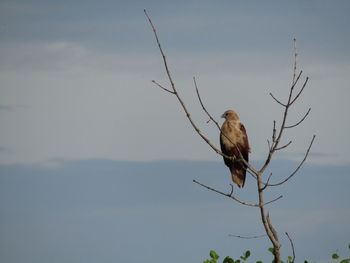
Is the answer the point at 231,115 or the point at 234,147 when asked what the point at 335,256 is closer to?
the point at 234,147

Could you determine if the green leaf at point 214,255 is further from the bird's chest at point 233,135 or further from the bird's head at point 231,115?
the bird's head at point 231,115

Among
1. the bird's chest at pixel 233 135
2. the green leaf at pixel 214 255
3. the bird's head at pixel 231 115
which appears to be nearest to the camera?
the green leaf at pixel 214 255

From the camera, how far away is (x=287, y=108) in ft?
16.4

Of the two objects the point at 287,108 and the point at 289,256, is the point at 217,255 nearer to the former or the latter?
the point at 289,256

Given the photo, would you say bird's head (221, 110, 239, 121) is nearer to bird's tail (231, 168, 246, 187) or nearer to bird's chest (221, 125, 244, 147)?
bird's chest (221, 125, 244, 147)

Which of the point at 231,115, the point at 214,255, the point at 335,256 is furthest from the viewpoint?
the point at 231,115

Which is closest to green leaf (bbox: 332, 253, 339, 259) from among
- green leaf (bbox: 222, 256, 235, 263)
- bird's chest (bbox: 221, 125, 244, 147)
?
green leaf (bbox: 222, 256, 235, 263)

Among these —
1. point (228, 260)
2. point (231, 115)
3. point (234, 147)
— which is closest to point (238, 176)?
point (234, 147)

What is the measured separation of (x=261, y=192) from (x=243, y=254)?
111 cm

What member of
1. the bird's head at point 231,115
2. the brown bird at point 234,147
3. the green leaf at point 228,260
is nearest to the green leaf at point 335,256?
the green leaf at point 228,260

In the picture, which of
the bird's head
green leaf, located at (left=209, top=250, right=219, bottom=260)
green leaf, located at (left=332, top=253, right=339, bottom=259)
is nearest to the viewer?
green leaf, located at (left=209, top=250, right=219, bottom=260)

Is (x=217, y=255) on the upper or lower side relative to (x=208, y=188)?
lower

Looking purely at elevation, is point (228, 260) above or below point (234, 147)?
below

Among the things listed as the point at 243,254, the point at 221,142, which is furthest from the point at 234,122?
the point at 243,254
